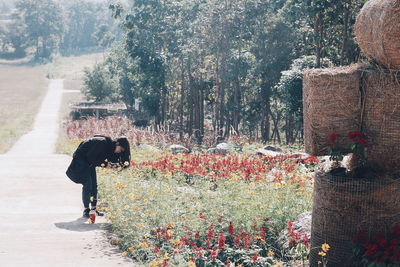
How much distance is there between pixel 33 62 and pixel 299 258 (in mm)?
102577

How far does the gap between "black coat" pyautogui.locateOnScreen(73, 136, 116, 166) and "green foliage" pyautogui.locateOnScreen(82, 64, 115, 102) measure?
33.0 metres

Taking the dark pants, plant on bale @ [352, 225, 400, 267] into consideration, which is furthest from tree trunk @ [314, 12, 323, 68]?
plant on bale @ [352, 225, 400, 267]

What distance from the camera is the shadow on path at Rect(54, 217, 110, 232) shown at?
24.4ft

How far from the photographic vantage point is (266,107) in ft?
91.2

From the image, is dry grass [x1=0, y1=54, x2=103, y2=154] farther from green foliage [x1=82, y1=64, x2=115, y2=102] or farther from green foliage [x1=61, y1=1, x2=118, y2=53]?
green foliage [x1=61, y1=1, x2=118, y2=53]

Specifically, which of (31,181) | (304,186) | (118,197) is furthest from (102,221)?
(31,181)

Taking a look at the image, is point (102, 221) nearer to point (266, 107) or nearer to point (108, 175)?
point (108, 175)

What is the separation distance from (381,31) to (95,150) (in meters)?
4.56

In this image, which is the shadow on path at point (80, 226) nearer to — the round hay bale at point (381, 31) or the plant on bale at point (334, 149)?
the plant on bale at point (334, 149)

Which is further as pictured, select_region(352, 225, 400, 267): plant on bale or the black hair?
the black hair

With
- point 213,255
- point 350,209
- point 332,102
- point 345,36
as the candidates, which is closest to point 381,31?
point 332,102

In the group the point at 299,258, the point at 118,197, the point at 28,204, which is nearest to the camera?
the point at 299,258

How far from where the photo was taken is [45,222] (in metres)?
7.82

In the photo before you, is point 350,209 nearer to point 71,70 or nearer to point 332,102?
point 332,102
